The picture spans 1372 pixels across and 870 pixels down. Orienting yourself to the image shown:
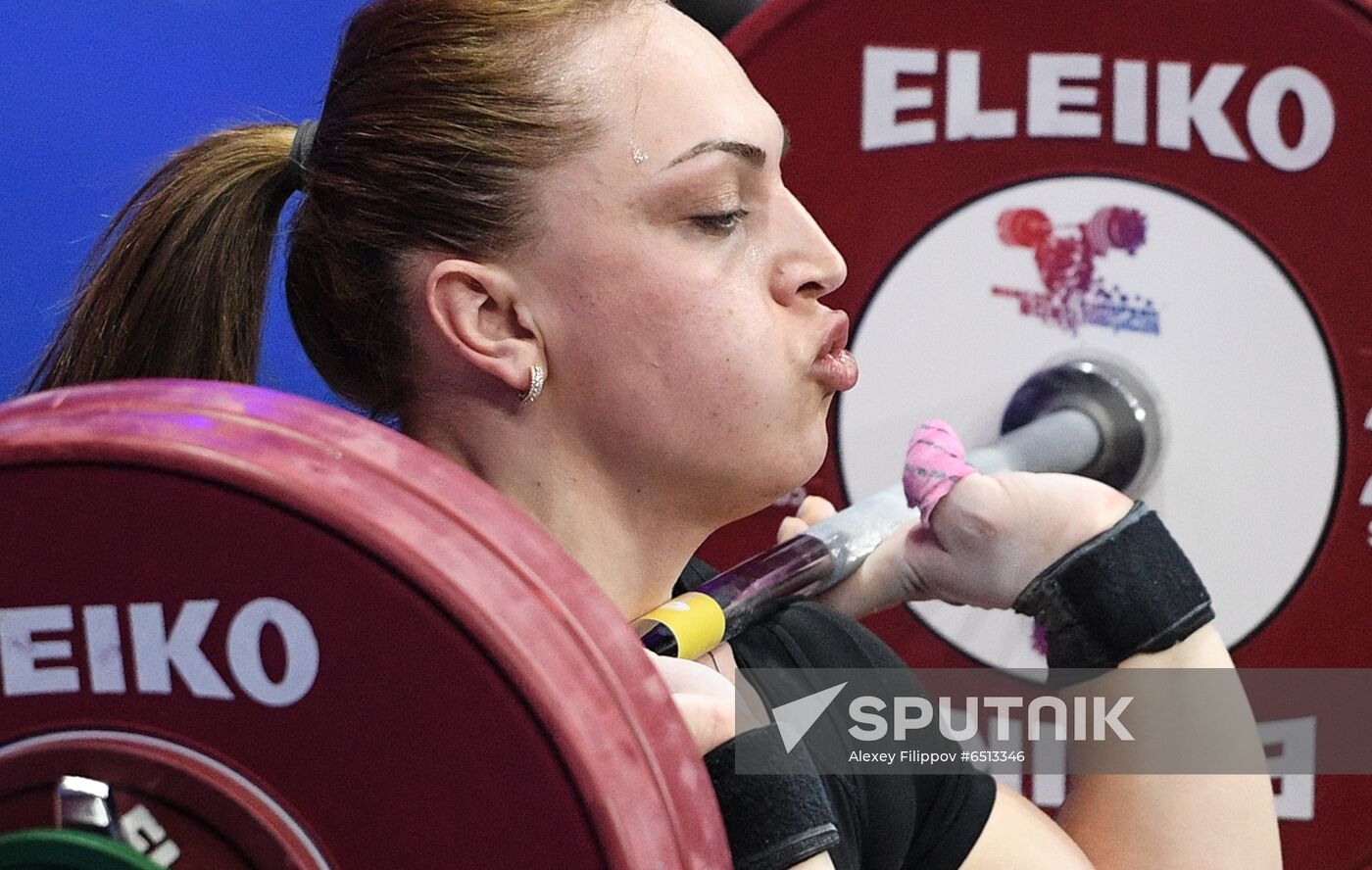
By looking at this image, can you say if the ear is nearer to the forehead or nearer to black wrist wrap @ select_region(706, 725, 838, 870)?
the forehead

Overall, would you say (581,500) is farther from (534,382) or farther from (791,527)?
(791,527)

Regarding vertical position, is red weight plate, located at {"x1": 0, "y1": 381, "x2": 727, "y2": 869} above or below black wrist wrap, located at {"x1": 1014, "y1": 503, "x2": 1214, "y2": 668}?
below

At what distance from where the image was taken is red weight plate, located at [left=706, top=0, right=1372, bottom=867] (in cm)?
115

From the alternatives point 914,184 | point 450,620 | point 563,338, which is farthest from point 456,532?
point 914,184

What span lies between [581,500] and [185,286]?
0.69ft

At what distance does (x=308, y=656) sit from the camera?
547mm

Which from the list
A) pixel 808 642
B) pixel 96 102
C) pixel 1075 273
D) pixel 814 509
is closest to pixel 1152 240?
pixel 1075 273

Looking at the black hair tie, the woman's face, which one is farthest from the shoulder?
the black hair tie

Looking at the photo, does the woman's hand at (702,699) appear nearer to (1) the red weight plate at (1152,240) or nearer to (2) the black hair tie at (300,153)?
(2) the black hair tie at (300,153)

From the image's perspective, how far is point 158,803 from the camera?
55 cm

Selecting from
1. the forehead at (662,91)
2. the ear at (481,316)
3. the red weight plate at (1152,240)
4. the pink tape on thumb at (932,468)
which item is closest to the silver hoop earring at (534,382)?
the ear at (481,316)

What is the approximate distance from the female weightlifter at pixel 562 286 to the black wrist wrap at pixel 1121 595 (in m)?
0.08

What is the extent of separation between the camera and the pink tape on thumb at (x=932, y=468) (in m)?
0.91

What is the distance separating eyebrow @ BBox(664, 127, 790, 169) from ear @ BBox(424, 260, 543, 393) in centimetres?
9
